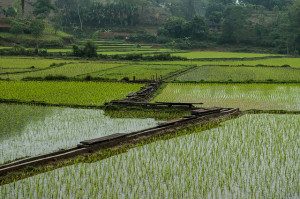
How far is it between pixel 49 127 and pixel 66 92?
5046 mm

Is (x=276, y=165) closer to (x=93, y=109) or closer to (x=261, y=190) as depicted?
(x=261, y=190)

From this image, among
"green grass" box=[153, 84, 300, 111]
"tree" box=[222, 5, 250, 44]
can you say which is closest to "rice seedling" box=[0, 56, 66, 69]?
"green grass" box=[153, 84, 300, 111]

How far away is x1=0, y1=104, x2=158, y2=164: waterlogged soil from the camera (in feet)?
20.6

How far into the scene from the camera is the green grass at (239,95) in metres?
10.7

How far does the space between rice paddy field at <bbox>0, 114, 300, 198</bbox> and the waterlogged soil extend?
3.82 feet

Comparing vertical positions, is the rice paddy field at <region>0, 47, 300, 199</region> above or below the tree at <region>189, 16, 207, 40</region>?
below

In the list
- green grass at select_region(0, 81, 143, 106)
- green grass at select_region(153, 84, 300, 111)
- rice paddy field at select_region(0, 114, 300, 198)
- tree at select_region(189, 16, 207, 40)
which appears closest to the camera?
rice paddy field at select_region(0, 114, 300, 198)

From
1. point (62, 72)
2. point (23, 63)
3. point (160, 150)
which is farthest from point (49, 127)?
point (23, 63)

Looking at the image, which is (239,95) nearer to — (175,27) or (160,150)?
(160,150)

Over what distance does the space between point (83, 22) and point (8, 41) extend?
663 inches

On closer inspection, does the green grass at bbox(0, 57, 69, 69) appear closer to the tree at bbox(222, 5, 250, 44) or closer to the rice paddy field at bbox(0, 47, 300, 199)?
the rice paddy field at bbox(0, 47, 300, 199)

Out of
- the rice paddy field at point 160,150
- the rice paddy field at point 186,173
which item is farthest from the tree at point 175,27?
the rice paddy field at point 186,173

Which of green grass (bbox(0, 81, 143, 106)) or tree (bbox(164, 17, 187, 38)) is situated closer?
green grass (bbox(0, 81, 143, 106))

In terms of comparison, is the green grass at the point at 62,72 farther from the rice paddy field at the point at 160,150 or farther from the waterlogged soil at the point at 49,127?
the waterlogged soil at the point at 49,127
